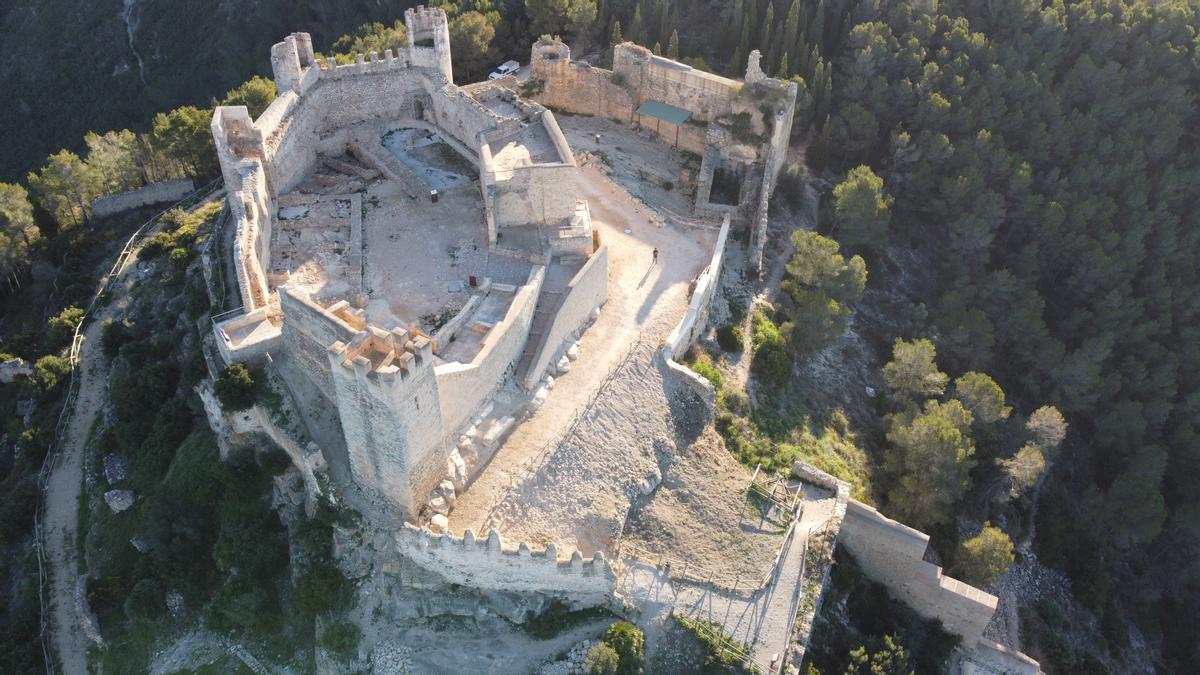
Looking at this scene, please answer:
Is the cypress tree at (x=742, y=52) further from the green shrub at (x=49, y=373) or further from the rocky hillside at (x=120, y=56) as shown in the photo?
the green shrub at (x=49, y=373)

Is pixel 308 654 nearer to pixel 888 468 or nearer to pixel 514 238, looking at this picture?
pixel 514 238

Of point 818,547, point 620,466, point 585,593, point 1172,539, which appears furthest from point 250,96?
point 1172,539

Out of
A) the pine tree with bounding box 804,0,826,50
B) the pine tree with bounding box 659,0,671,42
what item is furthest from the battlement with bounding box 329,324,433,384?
the pine tree with bounding box 804,0,826,50

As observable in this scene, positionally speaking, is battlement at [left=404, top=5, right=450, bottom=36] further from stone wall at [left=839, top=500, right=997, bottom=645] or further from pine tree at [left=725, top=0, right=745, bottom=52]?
stone wall at [left=839, top=500, right=997, bottom=645]

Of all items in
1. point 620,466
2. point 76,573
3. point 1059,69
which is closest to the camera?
point 620,466

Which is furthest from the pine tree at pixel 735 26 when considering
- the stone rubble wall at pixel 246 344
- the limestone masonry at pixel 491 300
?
the stone rubble wall at pixel 246 344

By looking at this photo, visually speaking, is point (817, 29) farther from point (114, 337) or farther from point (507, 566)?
point (114, 337)
